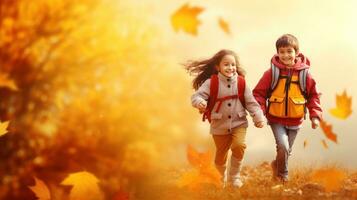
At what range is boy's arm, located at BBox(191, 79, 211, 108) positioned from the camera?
5.49 m

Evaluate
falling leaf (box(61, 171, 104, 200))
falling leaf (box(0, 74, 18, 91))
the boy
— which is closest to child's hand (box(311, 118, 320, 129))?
the boy

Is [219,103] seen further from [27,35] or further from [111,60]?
[27,35]

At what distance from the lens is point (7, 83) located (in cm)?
718

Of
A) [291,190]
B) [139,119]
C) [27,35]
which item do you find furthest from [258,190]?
[27,35]

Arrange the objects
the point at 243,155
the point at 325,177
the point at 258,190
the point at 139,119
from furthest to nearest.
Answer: the point at 139,119
the point at 325,177
the point at 243,155
the point at 258,190

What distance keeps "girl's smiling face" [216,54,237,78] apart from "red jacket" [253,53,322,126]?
0.38 meters

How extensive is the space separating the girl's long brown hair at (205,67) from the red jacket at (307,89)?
10.2 inches

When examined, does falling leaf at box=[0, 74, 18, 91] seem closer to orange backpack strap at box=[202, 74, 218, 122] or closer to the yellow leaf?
the yellow leaf

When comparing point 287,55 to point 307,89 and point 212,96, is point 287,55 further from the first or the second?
point 212,96

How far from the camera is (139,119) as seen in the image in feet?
22.9

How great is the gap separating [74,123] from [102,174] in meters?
0.78

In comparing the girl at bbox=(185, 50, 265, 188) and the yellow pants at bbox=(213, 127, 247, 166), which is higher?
the girl at bbox=(185, 50, 265, 188)

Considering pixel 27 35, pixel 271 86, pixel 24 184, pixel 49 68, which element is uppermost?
pixel 27 35

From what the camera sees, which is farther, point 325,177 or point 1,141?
point 1,141
